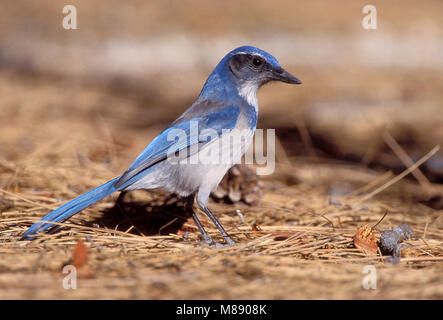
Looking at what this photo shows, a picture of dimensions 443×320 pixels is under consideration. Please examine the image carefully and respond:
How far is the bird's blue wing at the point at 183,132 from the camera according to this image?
2.94 metres

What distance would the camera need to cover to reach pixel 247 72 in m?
3.28

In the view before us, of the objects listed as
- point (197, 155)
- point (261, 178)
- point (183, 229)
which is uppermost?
point (197, 155)

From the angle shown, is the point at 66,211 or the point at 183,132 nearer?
the point at 66,211

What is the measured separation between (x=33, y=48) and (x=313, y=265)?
5.74 meters

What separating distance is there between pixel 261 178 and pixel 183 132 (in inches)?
59.5

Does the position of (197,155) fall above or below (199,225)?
above

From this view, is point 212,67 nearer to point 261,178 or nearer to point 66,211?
point 261,178

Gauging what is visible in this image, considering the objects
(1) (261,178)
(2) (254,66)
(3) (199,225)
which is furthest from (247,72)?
(1) (261,178)

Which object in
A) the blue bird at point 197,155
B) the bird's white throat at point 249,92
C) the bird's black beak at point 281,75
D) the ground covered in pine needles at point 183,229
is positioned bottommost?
the ground covered in pine needles at point 183,229

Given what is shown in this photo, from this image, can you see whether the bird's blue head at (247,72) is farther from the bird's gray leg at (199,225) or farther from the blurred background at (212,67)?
the blurred background at (212,67)

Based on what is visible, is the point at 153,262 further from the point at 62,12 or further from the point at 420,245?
the point at 62,12

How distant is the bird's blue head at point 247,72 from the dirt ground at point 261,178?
825 mm

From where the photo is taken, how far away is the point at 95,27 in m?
7.10

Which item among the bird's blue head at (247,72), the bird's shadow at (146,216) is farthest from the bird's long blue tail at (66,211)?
the bird's blue head at (247,72)
